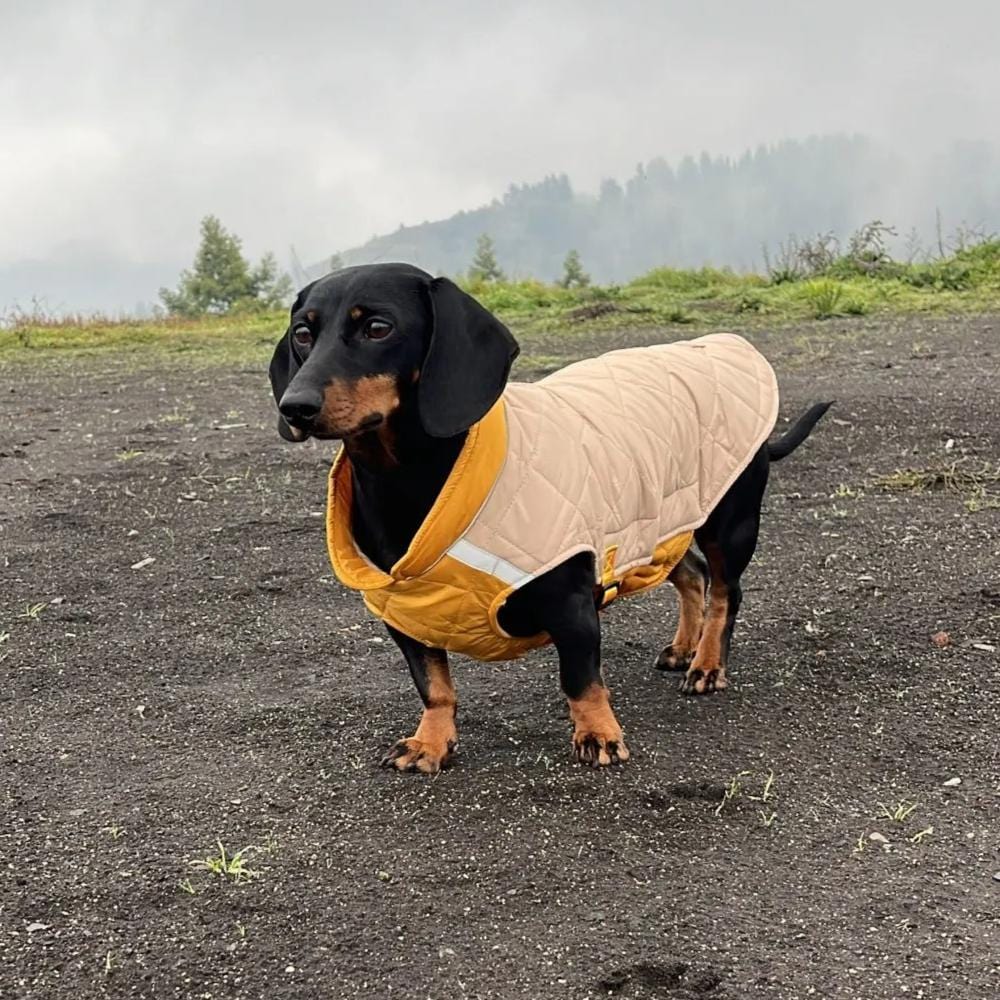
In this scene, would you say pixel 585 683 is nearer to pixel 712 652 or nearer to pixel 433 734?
pixel 433 734

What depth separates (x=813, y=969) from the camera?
7.82 feet

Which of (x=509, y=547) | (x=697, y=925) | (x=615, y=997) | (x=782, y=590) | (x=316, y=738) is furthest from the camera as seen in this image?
(x=782, y=590)

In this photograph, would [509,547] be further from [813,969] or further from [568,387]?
[813,969]

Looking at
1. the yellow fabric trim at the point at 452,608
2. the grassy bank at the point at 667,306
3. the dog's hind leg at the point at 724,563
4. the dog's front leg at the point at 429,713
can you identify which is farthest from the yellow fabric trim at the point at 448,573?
the grassy bank at the point at 667,306

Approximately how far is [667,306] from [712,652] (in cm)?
1126

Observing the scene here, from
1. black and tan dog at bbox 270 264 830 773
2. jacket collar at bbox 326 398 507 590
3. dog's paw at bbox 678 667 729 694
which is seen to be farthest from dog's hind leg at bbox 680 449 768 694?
jacket collar at bbox 326 398 507 590

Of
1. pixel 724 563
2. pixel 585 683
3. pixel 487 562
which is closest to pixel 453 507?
pixel 487 562

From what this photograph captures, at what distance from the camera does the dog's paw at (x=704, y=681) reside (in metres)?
3.93

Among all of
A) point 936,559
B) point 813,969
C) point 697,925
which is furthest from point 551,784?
point 936,559

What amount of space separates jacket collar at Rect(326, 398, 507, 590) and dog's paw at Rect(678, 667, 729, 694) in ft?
4.06

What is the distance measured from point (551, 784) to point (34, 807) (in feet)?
4.91

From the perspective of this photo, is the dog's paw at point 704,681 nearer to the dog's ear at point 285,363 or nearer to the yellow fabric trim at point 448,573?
the yellow fabric trim at point 448,573

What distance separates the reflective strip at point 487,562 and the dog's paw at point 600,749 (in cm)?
58

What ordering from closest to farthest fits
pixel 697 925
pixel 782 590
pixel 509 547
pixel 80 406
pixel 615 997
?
pixel 615 997 → pixel 697 925 → pixel 509 547 → pixel 782 590 → pixel 80 406
